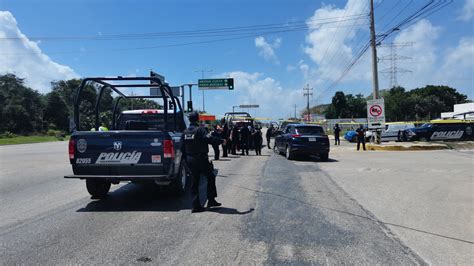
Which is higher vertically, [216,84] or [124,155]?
[216,84]

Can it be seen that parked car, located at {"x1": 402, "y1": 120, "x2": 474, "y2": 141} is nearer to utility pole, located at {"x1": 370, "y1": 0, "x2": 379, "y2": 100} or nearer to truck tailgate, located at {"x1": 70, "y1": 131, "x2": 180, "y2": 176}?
utility pole, located at {"x1": 370, "y1": 0, "x2": 379, "y2": 100}

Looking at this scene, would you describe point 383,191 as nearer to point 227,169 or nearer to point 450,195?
point 450,195

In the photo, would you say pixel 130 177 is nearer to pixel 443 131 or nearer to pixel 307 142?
pixel 307 142

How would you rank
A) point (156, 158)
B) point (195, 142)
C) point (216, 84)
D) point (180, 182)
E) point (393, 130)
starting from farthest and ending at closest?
point (216, 84) → point (393, 130) → point (180, 182) → point (156, 158) → point (195, 142)

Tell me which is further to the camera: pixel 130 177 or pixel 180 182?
pixel 180 182

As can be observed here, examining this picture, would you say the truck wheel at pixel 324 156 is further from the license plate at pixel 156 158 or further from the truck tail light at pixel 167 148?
the license plate at pixel 156 158

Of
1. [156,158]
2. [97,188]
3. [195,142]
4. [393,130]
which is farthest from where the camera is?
[393,130]

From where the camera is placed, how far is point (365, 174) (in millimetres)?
11836

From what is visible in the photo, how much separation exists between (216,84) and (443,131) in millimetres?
24836

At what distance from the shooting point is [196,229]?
18.7 feet

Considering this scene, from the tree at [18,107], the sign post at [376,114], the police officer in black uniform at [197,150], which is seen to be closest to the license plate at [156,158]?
the police officer in black uniform at [197,150]

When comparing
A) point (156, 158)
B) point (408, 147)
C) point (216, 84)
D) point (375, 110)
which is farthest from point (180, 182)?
point (216, 84)

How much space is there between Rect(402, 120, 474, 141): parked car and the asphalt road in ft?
66.2

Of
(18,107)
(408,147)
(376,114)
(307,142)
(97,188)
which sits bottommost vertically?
(408,147)
